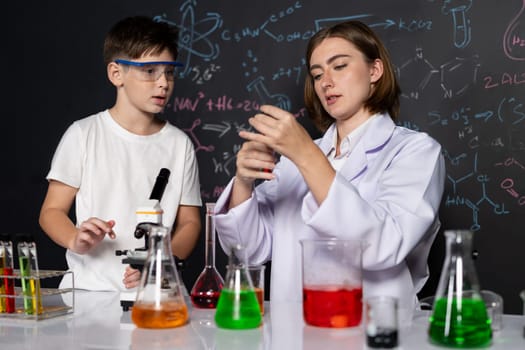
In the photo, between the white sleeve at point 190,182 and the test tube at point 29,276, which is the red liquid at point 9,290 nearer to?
the test tube at point 29,276

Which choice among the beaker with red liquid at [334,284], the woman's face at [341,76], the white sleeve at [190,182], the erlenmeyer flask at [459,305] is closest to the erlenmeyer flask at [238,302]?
the beaker with red liquid at [334,284]

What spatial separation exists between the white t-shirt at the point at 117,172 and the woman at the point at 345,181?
1.34 feet

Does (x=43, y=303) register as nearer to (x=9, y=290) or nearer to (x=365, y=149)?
(x=9, y=290)

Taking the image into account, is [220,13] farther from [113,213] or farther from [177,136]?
[113,213]

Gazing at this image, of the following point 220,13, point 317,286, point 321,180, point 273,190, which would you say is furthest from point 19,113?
point 317,286

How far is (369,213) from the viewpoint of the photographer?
147 cm

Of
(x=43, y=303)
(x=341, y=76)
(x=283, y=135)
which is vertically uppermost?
(x=341, y=76)

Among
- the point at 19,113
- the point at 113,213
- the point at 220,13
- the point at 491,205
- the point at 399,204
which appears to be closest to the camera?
the point at 399,204

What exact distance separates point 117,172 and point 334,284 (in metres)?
1.27

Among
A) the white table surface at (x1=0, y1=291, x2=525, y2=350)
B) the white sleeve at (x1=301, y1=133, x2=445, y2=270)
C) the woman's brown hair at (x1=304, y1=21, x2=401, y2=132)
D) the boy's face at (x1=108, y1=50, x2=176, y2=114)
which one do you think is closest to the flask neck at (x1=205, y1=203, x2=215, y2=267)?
the white table surface at (x1=0, y1=291, x2=525, y2=350)

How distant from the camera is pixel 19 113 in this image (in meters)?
3.69

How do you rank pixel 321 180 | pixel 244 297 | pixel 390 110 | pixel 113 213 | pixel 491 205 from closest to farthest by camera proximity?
1. pixel 244 297
2. pixel 321 180
3. pixel 390 110
4. pixel 113 213
5. pixel 491 205

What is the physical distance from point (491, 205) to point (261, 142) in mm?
1774

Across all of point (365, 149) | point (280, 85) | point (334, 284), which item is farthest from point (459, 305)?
point (280, 85)
